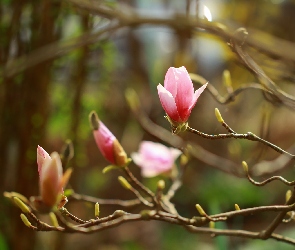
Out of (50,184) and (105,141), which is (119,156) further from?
(50,184)

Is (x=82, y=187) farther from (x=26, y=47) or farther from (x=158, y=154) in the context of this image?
(x=158, y=154)

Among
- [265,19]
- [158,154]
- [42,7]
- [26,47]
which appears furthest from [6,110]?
[265,19]

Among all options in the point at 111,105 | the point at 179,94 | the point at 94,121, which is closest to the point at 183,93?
the point at 179,94

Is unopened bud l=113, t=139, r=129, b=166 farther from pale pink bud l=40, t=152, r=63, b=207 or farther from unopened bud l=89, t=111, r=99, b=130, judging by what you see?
pale pink bud l=40, t=152, r=63, b=207

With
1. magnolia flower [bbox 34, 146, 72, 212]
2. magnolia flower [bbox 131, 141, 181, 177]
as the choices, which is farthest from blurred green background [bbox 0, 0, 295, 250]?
magnolia flower [bbox 34, 146, 72, 212]

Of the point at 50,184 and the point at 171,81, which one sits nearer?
the point at 50,184

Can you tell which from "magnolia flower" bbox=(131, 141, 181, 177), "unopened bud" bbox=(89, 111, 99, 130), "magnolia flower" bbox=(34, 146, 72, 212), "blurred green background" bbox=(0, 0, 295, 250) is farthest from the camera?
"blurred green background" bbox=(0, 0, 295, 250)

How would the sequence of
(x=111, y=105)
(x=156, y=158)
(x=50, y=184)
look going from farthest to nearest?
1. (x=111, y=105)
2. (x=156, y=158)
3. (x=50, y=184)
